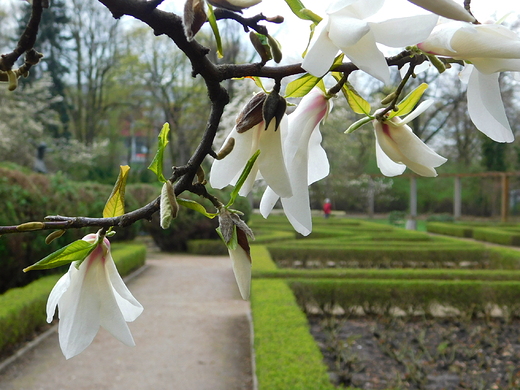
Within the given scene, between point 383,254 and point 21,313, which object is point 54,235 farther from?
point 383,254

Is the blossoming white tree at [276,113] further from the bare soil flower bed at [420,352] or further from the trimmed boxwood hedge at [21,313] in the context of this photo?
the trimmed boxwood hedge at [21,313]

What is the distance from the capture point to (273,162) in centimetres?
46

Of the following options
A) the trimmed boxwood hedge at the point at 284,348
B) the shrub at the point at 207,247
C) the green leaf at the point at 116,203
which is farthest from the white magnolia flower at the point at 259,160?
the shrub at the point at 207,247

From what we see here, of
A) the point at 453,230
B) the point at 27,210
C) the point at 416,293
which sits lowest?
the point at 416,293

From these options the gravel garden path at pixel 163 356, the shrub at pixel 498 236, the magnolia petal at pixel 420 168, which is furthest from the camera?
the shrub at pixel 498 236

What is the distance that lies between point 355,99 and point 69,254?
0.34 meters

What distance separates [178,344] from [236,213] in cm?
492

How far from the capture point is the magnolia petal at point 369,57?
336mm

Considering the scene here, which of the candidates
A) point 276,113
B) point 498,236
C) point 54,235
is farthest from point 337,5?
point 498,236

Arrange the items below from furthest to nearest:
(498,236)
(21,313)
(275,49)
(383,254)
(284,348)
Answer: (498,236) → (383,254) → (21,313) → (284,348) → (275,49)

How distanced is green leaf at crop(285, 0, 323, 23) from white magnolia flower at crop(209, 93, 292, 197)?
11 centimetres

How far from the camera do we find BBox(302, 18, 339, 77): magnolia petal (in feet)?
1.09

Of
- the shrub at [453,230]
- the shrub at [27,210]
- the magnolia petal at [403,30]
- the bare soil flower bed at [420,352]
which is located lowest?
the bare soil flower bed at [420,352]

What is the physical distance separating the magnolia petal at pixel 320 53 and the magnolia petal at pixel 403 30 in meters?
0.03
